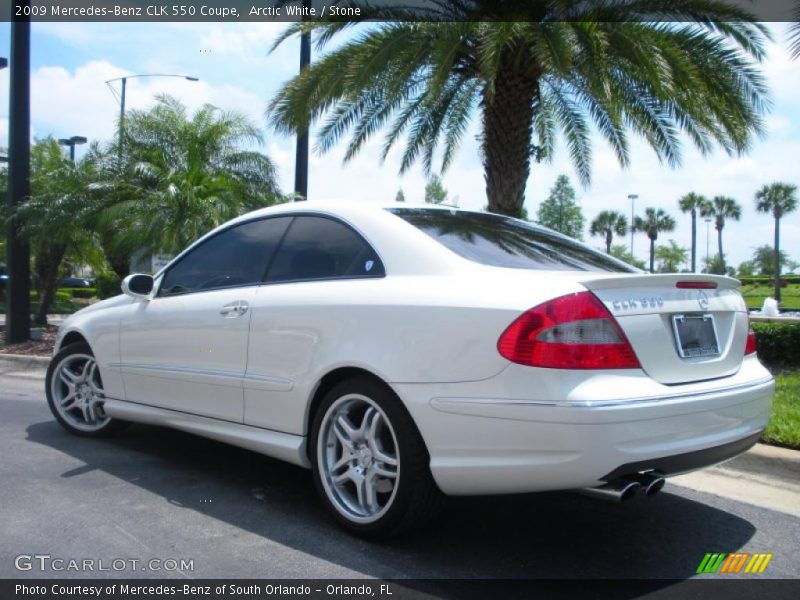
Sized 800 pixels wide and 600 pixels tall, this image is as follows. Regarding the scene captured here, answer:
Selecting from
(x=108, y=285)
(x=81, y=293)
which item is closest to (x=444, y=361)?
(x=108, y=285)

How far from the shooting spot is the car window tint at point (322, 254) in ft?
12.2

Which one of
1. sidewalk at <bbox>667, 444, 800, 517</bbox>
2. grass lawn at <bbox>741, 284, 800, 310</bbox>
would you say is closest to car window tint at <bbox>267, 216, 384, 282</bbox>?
sidewalk at <bbox>667, 444, 800, 517</bbox>

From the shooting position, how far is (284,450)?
3768 millimetres

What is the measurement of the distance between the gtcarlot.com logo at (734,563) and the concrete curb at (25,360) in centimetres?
919

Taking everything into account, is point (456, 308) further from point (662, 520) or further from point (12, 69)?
point (12, 69)

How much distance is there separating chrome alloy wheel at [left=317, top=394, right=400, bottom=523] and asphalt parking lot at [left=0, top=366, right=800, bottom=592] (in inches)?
6.8

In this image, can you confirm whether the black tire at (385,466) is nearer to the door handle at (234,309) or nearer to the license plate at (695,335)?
the door handle at (234,309)

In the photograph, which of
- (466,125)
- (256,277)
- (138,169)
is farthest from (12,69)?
(256,277)

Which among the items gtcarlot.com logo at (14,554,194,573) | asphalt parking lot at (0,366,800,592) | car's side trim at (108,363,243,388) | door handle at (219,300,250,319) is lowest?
gtcarlot.com logo at (14,554,194,573)

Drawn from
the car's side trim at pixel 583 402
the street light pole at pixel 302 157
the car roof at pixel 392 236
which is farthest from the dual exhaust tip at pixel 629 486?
the street light pole at pixel 302 157

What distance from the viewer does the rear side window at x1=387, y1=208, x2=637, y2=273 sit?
140 inches

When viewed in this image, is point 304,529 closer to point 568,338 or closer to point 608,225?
point 568,338

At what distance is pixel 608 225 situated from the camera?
7050 centimetres

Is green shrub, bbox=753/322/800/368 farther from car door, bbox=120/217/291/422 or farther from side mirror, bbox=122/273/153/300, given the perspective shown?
side mirror, bbox=122/273/153/300
